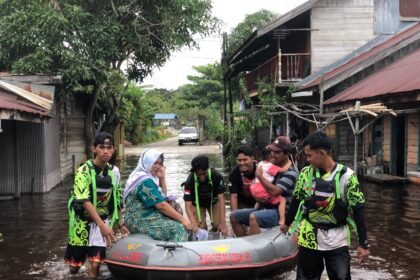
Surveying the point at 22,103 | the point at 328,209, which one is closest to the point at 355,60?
the point at 22,103

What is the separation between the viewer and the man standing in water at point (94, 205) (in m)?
5.49

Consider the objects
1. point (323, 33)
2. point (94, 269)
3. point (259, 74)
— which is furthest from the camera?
point (259, 74)

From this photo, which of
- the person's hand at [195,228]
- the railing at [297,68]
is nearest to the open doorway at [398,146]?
the railing at [297,68]

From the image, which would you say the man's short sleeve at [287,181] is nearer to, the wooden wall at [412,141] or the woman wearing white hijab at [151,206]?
the woman wearing white hijab at [151,206]

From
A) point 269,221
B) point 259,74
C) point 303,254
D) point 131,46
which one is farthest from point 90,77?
point 303,254

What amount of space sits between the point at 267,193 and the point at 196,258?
1230 mm

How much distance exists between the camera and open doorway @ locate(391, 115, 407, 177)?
15.2 meters

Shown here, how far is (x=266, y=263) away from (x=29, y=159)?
876 cm

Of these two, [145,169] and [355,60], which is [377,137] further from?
[145,169]

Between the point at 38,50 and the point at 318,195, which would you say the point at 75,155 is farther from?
the point at 318,195

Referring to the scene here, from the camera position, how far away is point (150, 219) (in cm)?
589

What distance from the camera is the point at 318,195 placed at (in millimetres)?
4441

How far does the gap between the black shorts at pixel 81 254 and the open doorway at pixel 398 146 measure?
11.3 metres

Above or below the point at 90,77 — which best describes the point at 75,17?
above
